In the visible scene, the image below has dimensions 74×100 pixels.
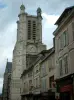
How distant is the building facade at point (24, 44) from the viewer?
310 ft

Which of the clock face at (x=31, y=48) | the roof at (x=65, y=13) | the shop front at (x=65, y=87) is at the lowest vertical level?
the shop front at (x=65, y=87)

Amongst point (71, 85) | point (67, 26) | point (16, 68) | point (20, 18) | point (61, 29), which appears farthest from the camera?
point (20, 18)

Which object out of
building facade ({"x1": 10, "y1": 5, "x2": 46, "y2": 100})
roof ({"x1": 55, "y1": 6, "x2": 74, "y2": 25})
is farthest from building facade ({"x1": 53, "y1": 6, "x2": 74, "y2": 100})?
building facade ({"x1": 10, "y1": 5, "x2": 46, "y2": 100})

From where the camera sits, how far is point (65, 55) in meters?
26.5

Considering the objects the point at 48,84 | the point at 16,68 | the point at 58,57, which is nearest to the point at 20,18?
the point at 16,68

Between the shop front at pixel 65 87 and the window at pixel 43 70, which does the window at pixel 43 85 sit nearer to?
the window at pixel 43 70

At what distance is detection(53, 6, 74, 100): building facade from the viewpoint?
2433cm

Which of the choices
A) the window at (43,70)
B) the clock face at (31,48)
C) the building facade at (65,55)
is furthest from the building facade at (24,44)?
the building facade at (65,55)

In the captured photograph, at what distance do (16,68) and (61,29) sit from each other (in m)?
69.3

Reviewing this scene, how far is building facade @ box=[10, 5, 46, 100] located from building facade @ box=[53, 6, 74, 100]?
6444 cm

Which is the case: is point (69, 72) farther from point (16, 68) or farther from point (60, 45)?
point (16, 68)

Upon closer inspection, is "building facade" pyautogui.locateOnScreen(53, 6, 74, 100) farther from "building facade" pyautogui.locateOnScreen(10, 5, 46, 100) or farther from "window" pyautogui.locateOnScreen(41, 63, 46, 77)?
"building facade" pyautogui.locateOnScreen(10, 5, 46, 100)

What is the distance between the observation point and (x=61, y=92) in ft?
89.2

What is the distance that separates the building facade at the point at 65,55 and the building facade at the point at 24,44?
64.4 metres
